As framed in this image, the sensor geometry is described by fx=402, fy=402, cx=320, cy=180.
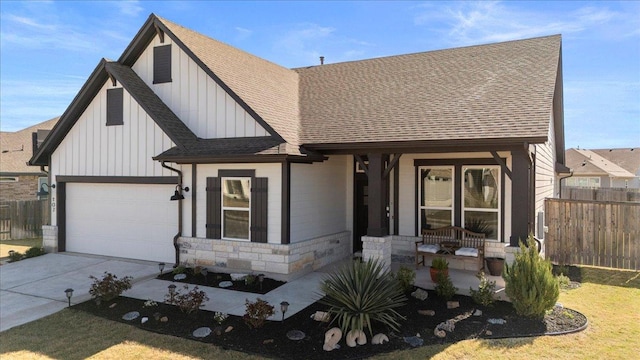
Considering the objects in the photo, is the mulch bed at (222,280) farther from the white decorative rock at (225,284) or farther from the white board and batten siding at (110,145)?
the white board and batten siding at (110,145)

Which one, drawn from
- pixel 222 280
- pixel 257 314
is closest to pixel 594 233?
pixel 257 314

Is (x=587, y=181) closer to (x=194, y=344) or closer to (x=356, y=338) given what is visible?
(x=356, y=338)

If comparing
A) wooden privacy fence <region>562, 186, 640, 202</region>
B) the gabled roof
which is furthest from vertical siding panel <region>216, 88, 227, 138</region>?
wooden privacy fence <region>562, 186, 640, 202</region>

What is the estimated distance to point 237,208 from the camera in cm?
1021

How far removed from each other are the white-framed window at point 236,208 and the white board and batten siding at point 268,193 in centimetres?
36

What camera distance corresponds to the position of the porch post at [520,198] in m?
7.71

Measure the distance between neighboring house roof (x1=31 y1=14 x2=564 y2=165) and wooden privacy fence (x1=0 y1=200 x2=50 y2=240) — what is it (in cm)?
521

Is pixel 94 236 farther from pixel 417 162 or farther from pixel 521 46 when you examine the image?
pixel 521 46

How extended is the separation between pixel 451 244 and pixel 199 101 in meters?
7.74

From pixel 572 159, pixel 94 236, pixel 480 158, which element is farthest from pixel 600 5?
pixel 572 159

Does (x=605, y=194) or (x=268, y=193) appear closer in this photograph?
(x=268, y=193)

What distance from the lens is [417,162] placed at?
10.9m

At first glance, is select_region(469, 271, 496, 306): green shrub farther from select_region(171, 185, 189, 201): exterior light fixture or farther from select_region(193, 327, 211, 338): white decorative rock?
select_region(171, 185, 189, 201): exterior light fixture

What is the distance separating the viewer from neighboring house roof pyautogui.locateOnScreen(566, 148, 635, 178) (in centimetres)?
3378
